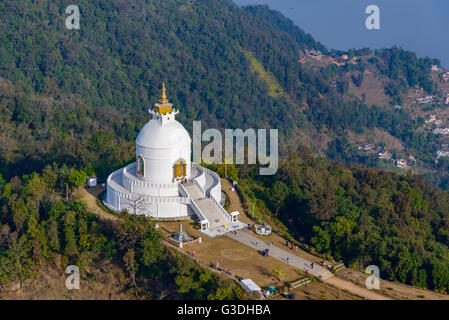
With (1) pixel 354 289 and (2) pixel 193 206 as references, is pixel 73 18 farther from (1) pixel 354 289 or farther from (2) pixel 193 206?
(1) pixel 354 289

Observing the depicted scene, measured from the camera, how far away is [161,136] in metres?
41.0

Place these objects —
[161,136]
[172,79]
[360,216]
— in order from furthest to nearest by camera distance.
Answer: [172,79]
[360,216]
[161,136]

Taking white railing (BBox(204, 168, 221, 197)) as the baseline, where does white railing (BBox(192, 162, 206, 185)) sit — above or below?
above

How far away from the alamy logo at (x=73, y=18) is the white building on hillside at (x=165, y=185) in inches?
2951

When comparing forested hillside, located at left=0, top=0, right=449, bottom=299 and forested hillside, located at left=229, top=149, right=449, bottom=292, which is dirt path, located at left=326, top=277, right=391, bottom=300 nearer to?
forested hillside, located at left=229, top=149, right=449, bottom=292

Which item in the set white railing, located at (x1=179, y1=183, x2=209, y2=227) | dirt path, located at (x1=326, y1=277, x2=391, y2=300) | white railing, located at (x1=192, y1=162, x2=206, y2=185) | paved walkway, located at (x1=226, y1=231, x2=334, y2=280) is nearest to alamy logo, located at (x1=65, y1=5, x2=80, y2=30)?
white railing, located at (x1=192, y1=162, x2=206, y2=185)

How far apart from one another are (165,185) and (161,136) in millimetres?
3577

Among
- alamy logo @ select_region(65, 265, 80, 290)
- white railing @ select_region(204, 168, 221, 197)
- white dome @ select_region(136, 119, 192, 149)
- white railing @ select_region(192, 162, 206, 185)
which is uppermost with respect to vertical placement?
white dome @ select_region(136, 119, 192, 149)

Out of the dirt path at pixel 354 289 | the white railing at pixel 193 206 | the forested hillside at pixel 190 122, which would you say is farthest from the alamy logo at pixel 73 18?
the dirt path at pixel 354 289

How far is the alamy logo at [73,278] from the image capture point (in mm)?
35875

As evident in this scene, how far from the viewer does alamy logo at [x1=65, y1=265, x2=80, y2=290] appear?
35.9 m

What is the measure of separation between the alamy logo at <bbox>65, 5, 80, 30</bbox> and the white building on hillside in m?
74.9

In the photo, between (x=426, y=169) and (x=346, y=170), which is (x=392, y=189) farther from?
(x=426, y=169)

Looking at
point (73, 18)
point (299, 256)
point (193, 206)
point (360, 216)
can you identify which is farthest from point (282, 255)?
point (73, 18)
